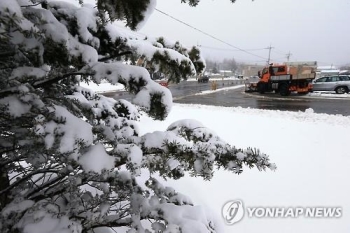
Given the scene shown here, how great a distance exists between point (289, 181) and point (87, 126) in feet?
16.0

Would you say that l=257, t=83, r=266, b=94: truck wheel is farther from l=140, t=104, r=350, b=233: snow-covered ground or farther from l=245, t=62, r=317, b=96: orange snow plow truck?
l=140, t=104, r=350, b=233: snow-covered ground

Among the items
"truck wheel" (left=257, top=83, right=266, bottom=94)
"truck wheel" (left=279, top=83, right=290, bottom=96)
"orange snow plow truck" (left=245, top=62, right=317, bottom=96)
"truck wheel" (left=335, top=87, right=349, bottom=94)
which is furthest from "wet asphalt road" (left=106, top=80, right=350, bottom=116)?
"truck wheel" (left=335, top=87, right=349, bottom=94)

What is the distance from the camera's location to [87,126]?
1321 millimetres

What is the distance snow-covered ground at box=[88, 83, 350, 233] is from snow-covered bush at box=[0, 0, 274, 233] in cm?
58

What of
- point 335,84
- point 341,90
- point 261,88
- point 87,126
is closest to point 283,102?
point 261,88

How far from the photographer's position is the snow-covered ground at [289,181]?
12.9 ft

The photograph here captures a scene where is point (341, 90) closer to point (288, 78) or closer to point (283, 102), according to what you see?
point (288, 78)

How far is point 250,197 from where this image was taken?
4.66m

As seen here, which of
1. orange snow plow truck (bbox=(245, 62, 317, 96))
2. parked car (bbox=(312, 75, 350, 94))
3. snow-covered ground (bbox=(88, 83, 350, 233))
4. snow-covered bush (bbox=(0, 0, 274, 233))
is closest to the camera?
snow-covered bush (bbox=(0, 0, 274, 233))

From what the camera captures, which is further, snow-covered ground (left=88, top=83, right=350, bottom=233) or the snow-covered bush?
snow-covered ground (left=88, top=83, right=350, bottom=233)

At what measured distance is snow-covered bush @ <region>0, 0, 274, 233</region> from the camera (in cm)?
129

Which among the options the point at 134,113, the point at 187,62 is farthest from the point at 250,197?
the point at 187,62

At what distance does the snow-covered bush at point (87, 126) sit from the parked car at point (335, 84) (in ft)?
80.9

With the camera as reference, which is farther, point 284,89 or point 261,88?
point 261,88
